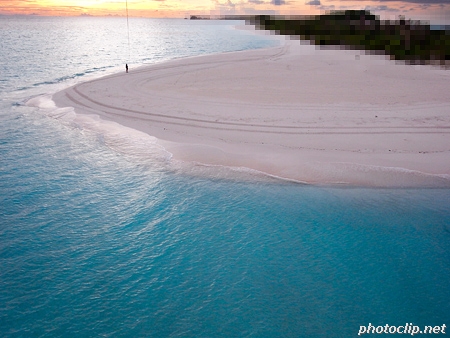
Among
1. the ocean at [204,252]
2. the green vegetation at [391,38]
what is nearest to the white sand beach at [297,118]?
the ocean at [204,252]

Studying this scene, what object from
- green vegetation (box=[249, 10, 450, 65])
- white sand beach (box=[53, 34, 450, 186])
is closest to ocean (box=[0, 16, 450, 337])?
white sand beach (box=[53, 34, 450, 186])

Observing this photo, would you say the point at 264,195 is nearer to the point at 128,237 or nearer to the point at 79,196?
the point at 128,237

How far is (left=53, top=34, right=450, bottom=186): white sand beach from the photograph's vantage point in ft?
50.1

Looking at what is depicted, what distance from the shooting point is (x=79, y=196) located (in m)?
13.3

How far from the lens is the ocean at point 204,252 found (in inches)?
319

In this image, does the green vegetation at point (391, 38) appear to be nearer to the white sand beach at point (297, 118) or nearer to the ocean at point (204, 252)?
the white sand beach at point (297, 118)

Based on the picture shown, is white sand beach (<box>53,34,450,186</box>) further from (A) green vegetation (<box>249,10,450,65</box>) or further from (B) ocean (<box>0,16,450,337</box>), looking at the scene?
(A) green vegetation (<box>249,10,450,65</box>)

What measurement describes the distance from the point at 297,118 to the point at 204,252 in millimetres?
12759

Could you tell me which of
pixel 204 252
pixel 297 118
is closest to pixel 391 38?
pixel 297 118

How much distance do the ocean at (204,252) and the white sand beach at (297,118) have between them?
138cm

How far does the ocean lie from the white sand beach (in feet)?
4.52

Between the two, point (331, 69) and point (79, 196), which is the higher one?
point (331, 69)

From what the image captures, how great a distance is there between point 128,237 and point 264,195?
17.1 feet

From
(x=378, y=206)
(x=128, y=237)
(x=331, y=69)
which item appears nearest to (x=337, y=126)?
(x=378, y=206)
